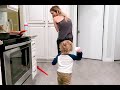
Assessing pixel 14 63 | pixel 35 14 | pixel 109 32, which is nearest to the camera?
pixel 14 63

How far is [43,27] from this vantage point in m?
2.78

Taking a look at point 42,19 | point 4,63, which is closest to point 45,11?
point 42,19

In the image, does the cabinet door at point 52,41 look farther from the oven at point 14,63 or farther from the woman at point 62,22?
the oven at point 14,63

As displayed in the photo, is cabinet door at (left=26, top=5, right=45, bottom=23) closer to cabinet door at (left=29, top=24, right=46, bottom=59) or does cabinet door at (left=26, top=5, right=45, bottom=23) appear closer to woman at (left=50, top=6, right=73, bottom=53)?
cabinet door at (left=29, top=24, right=46, bottom=59)

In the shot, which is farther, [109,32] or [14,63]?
[109,32]

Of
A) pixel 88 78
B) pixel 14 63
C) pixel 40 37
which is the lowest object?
pixel 88 78

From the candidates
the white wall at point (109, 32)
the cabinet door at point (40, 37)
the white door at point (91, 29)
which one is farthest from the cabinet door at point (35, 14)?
the white wall at point (109, 32)

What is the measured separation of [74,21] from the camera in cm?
293

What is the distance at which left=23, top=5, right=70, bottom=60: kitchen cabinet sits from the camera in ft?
8.99

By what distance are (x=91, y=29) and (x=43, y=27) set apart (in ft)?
3.49

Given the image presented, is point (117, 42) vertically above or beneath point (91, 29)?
beneath

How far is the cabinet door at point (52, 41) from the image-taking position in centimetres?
278

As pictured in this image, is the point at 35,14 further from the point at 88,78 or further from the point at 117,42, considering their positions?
the point at 117,42

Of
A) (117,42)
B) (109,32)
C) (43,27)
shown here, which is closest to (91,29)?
(109,32)
